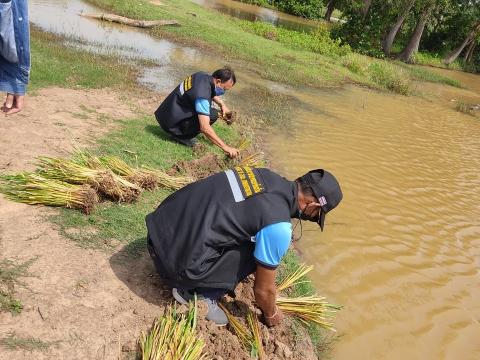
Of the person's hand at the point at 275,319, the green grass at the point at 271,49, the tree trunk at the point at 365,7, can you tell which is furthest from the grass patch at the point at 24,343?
the tree trunk at the point at 365,7

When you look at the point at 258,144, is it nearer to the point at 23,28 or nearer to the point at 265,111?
the point at 265,111

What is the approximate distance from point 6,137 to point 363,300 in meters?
4.04

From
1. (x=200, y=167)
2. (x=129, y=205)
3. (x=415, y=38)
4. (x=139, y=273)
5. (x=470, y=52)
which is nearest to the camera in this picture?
(x=139, y=273)

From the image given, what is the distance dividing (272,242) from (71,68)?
6919mm

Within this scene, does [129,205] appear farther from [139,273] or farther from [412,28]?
[412,28]

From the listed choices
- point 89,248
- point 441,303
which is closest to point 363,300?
point 441,303

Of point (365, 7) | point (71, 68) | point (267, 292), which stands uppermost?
point (365, 7)

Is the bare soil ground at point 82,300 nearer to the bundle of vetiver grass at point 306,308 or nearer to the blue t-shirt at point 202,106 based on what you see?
the bundle of vetiver grass at point 306,308

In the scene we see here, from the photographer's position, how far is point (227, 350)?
3.01 metres

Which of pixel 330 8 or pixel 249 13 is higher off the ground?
pixel 330 8

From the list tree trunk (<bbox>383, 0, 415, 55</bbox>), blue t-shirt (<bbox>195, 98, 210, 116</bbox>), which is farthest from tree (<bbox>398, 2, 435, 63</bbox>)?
blue t-shirt (<bbox>195, 98, 210, 116</bbox>)

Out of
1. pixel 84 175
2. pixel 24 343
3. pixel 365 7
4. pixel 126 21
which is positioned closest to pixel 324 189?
pixel 24 343

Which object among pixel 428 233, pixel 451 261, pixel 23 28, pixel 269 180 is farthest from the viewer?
pixel 428 233

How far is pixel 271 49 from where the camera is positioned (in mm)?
16906
